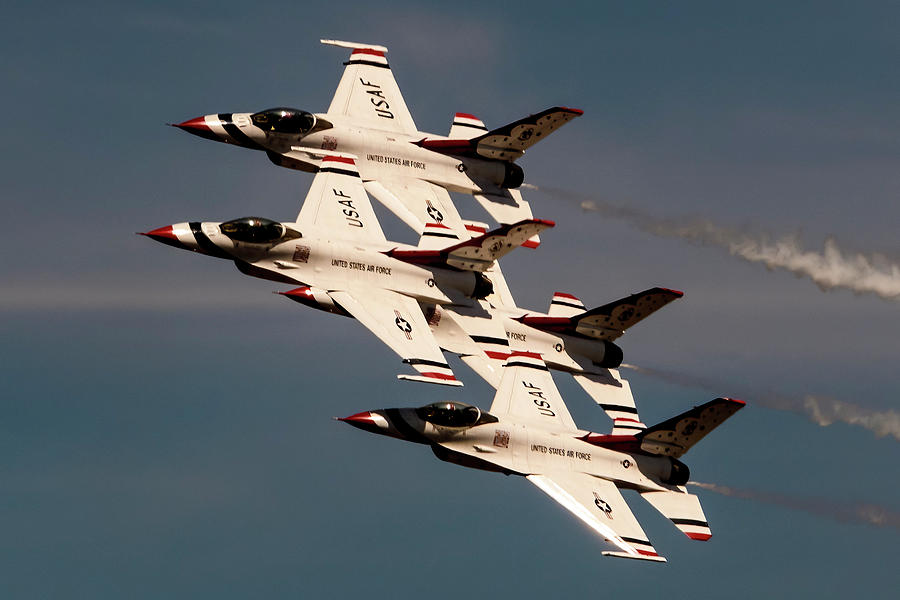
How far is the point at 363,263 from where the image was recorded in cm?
8138

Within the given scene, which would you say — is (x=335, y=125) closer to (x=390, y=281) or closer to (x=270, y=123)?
(x=270, y=123)

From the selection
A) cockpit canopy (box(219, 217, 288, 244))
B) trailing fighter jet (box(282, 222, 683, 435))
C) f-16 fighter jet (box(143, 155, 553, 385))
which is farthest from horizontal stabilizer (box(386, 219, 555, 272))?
cockpit canopy (box(219, 217, 288, 244))

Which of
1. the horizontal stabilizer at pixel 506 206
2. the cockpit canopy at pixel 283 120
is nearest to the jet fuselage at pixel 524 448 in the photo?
the horizontal stabilizer at pixel 506 206

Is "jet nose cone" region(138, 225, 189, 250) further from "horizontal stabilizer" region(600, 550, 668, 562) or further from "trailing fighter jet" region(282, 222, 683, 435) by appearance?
"horizontal stabilizer" region(600, 550, 668, 562)

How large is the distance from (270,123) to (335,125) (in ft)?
9.33

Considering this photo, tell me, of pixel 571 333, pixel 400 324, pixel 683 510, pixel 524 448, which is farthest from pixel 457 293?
pixel 683 510

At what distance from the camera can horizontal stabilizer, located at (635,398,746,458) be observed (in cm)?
7862

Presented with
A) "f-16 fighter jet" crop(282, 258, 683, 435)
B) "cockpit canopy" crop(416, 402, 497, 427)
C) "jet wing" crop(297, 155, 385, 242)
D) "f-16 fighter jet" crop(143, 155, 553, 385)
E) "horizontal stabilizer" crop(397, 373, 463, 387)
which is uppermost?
"jet wing" crop(297, 155, 385, 242)

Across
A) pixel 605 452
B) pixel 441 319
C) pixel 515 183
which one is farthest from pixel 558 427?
pixel 515 183

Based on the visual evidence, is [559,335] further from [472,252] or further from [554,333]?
[472,252]

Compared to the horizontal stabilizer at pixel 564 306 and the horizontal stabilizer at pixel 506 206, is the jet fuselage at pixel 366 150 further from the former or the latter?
the horizontal stabilizer at pixel 564 306

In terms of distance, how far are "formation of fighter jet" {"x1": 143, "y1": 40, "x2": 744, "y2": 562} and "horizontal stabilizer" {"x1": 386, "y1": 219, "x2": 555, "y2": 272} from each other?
0.24ft

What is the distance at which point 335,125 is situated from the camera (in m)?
87.4

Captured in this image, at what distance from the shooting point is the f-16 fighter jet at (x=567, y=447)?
250 feet
